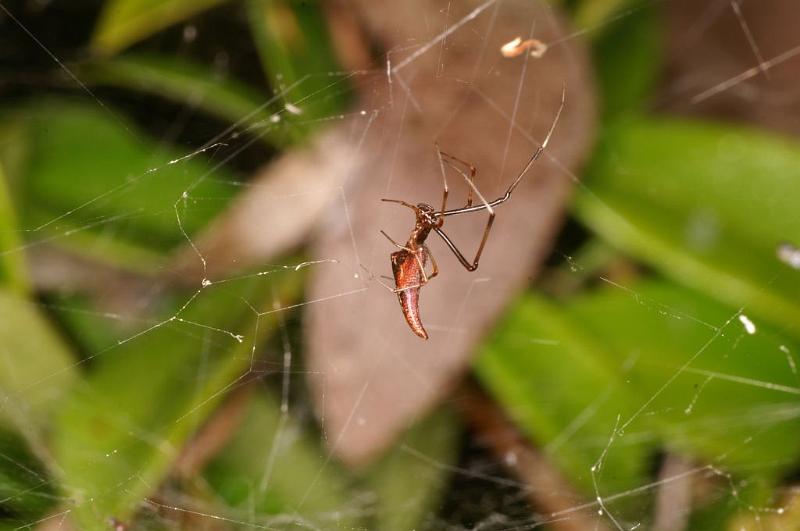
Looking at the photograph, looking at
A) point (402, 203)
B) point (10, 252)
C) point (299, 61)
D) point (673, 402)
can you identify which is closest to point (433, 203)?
point (402, 203)

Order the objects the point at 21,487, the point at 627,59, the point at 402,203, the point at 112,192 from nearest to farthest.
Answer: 1. the point at 21,487
2. the point at 402,203
3. the point at 112,192
4. the point at 627,59

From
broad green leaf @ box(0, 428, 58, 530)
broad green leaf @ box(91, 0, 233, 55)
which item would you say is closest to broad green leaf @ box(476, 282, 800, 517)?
broad green leaf @ box(0, 428, 58, 530)

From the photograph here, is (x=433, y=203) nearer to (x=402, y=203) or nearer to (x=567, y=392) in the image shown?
(x=402, y=203)

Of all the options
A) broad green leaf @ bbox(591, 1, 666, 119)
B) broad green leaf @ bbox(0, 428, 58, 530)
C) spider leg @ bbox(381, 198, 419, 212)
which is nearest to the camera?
broad green leaf @ bbox(0, 428, 58, 530)

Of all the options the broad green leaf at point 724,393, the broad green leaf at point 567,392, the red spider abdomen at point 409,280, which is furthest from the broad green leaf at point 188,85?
the broad green leaf at point 724,393

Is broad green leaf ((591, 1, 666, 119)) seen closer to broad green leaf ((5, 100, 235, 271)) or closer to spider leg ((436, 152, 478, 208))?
spider leg ((436, 152, 478, 208))

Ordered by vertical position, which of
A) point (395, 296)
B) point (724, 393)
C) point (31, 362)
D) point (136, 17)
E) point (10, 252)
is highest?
point (136, 17)

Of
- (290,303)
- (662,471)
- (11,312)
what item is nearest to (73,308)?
(11,312)
